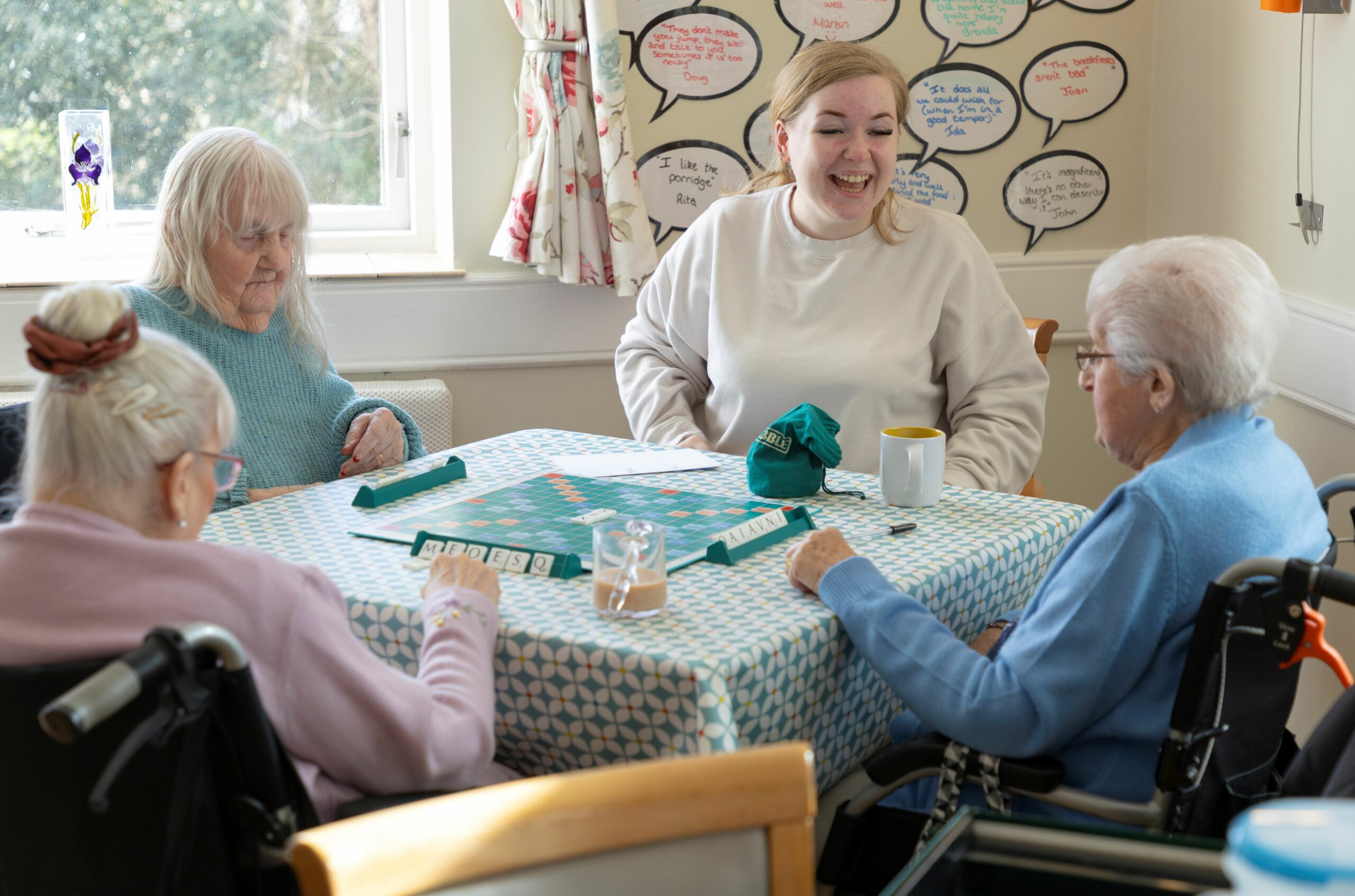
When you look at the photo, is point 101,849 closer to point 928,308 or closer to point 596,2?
point 928,308

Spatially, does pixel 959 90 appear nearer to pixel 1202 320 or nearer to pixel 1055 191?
pixel 1055 191

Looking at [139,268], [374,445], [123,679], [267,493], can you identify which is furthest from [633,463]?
[139,268]

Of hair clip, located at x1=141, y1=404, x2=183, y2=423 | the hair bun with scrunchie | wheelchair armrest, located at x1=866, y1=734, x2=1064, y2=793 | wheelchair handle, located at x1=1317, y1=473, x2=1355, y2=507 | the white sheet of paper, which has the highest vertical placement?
the hair bun with scrunchie

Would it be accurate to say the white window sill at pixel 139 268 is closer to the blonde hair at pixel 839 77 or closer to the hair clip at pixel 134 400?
the blonde hair at pixel 839 77

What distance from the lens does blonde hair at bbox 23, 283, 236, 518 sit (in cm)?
111

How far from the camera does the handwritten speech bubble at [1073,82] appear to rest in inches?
135

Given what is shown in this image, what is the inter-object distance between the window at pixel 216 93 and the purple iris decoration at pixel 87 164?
157mm

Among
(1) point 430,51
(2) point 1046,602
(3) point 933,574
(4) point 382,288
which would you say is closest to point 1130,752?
(2) point 1046,602

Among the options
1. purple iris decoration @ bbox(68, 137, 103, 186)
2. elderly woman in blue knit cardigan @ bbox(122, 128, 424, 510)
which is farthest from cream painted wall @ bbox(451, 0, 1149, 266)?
elderly woman in blue knit cardigan @ bbox(122, 128, 424, 510)

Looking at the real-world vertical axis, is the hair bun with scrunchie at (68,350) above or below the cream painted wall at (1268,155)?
below

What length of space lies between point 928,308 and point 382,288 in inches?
55.7

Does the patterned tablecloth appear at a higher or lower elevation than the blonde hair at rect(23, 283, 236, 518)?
lower

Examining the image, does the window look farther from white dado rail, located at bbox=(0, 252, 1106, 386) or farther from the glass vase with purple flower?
white dado rail, located at bbox=(0, 252, 1106, 386)

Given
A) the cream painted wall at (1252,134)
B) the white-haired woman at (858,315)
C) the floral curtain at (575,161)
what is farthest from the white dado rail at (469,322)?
the cream painted wall at (1252,134)
